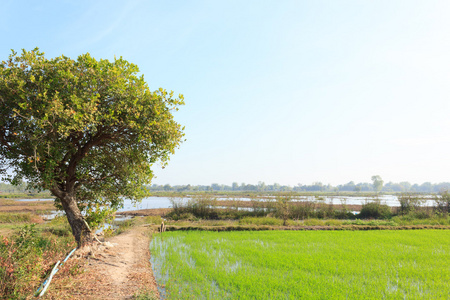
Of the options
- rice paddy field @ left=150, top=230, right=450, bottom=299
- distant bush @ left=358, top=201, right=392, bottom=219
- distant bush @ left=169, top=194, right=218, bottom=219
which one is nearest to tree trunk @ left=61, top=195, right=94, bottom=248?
rice paddy field @ left=150, top=230, right=450, bottom=299

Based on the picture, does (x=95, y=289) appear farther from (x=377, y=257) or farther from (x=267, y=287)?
(x=377, y=257)

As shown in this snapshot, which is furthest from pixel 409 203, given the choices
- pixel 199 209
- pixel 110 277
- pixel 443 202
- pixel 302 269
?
pixel 110 277

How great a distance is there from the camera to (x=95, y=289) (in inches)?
234

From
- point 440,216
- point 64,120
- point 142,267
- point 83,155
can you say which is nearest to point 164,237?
point 142,267

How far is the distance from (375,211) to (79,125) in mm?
27247

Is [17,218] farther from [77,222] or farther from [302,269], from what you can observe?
[302,269]

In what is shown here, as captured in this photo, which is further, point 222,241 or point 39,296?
point 222,241

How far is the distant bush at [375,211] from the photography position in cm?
2483

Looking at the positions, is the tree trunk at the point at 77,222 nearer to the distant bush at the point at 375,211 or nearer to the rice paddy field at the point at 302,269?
the rice paddy field at the point at 302,269

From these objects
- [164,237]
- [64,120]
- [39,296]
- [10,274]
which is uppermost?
[64,120]

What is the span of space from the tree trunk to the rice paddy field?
2.50 meters

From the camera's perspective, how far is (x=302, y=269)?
804 cm

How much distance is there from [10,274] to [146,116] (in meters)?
4.59

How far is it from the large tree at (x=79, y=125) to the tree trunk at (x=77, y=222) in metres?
0.03
